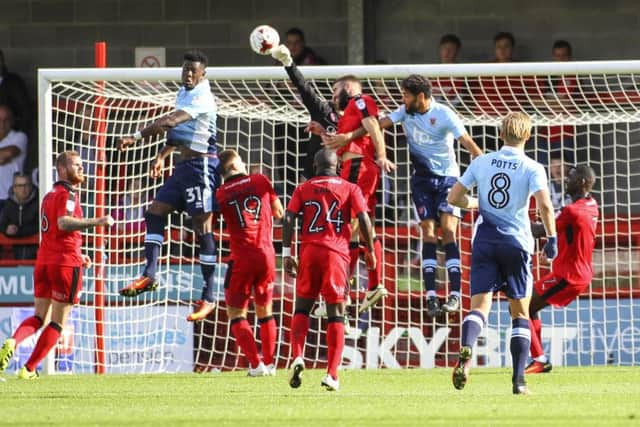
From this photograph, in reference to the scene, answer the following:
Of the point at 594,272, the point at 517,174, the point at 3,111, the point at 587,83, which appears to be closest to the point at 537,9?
the point at 587,83

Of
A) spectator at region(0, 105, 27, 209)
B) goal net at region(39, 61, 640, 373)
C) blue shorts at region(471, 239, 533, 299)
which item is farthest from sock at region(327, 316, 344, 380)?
spectator at region(0, 105, 27, 209)

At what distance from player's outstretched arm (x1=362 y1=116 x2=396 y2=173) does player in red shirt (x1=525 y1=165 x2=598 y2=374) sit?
5.45ft

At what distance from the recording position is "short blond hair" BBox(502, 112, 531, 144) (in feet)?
34.8

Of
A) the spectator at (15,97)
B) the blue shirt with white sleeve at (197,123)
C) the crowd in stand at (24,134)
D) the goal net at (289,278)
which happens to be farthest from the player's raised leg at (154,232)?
the spectator at (15,97)

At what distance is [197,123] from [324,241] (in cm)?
294

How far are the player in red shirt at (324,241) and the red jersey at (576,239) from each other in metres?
2.70

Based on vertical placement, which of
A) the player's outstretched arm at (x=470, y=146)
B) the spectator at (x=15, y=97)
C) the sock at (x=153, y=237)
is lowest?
the sock at (x=153, y=237)

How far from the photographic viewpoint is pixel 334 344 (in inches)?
441

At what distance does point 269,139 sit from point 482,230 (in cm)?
740

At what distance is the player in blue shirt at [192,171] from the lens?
13828mm

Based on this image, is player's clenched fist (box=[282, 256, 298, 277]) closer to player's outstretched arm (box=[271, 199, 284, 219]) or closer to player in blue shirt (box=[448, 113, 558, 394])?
player in blue shirt (box=[448, 113, 558, 394])

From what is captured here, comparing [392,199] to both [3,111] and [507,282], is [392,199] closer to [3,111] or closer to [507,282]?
[3,111]

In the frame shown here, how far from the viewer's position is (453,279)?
13852 millimetres

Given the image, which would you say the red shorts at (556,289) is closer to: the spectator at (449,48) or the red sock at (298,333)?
the red sock at (298,333)
